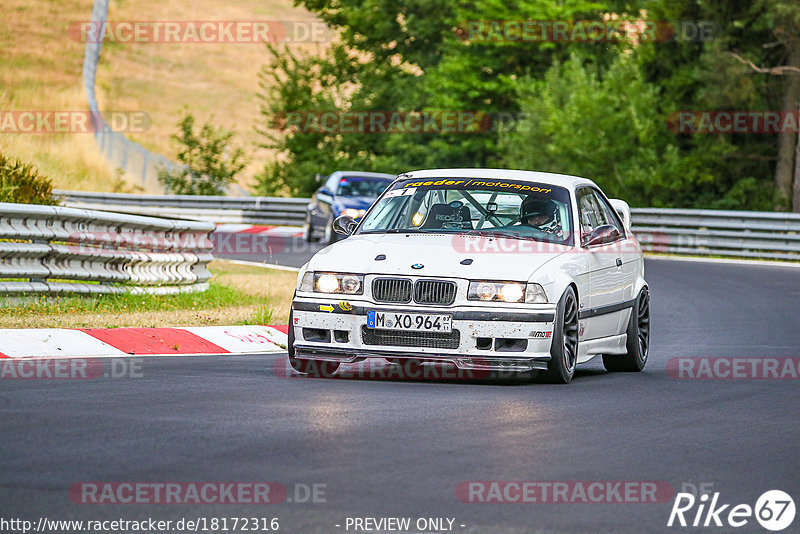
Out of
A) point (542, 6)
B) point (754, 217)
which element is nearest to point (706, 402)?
point (754, 217)

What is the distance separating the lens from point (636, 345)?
1208 cm

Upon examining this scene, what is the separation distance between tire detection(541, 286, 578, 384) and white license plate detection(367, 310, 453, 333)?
778 mm

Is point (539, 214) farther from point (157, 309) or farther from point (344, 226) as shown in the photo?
point (157, 309)

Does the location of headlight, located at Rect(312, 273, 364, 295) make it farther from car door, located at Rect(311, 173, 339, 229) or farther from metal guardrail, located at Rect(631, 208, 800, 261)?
metal guardrail, located at Rect(631, 208, 800, 261)

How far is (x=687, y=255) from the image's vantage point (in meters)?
31.5

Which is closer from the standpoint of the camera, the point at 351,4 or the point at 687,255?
the point at 687,255

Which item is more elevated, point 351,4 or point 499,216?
point 351,4

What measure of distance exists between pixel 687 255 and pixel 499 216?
68.6 feet

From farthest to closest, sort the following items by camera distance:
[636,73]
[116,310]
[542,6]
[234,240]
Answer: [542,6] → [636,73] → [234,240] → [116,310]

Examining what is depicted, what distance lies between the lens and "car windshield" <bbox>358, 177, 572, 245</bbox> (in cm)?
1120

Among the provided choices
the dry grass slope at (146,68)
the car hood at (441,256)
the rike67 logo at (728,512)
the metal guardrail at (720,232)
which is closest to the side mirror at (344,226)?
the car hood at (441,256)

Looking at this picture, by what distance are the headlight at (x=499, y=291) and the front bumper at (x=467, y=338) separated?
0.23 feet

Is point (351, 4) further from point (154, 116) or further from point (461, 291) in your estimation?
point (461, 291)

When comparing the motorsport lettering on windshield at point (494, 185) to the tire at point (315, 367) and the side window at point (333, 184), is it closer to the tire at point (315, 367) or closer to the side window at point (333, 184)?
the tire at point (315, 367)
